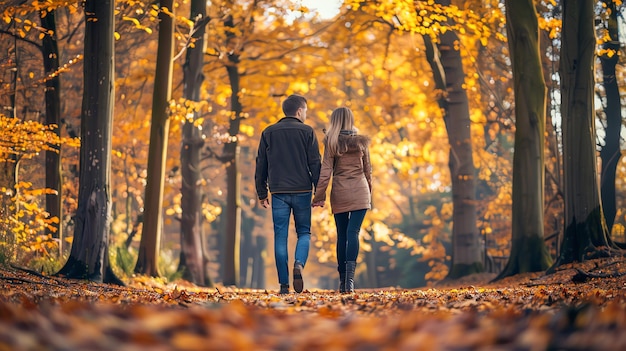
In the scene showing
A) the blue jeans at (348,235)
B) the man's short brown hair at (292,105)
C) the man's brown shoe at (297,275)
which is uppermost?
the man's short brown hair at (292,105)

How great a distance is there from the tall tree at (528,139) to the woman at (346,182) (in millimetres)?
5564

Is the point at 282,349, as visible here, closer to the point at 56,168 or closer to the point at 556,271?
the point at 556,271

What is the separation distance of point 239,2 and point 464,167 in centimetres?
745

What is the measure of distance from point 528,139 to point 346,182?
5882 millimetres

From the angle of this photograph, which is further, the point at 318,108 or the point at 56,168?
the point at 318,108

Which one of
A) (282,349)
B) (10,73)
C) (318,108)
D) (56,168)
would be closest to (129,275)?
(56,168)

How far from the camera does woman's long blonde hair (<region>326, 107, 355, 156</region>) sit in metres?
9.45

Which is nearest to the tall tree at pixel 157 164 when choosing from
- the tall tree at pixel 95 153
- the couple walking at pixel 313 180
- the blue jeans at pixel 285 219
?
the tall tree at pixel 95 153

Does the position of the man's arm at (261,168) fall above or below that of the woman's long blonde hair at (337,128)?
below

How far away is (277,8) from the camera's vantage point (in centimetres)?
2089

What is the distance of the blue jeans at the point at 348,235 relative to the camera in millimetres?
9461

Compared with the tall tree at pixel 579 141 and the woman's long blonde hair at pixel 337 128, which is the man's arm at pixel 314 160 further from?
the tall tree at pixel 579 141

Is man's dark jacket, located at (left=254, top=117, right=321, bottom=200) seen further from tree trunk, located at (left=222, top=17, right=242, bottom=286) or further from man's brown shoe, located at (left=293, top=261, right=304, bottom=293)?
tree trunk, located at (left=222, top=17, right=242, bottom=286)

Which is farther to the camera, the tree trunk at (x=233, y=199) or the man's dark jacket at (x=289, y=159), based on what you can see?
the tree trunk at (x=233, y=199)
